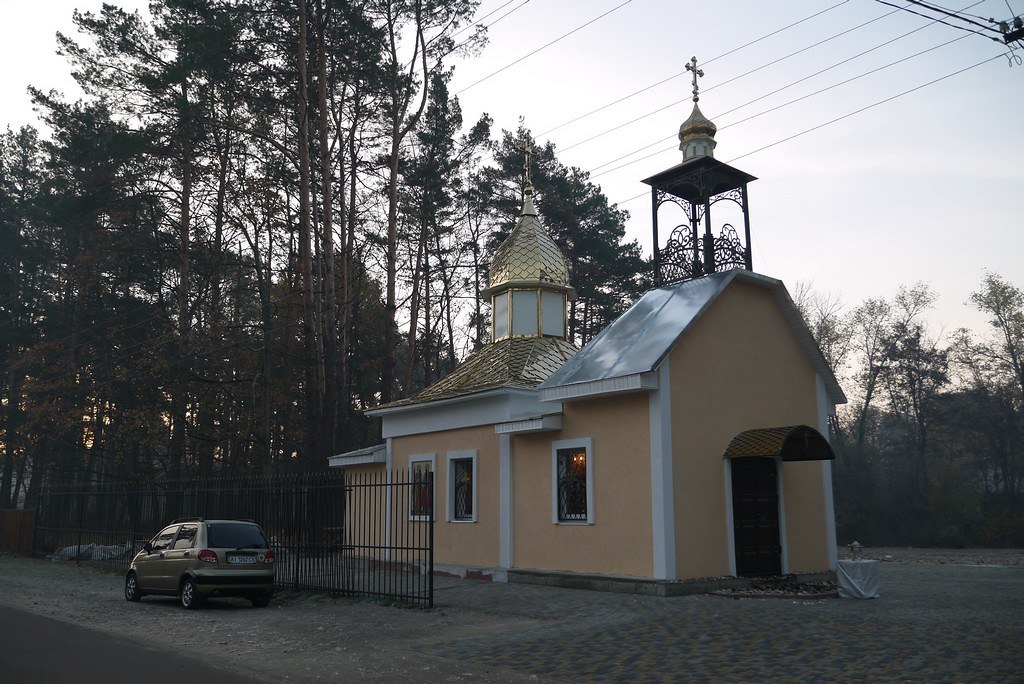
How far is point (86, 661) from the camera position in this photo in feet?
28.9

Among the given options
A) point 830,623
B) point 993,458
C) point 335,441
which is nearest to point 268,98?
point 335,441

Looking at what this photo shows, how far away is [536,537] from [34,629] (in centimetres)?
866

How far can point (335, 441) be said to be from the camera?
2645 cm

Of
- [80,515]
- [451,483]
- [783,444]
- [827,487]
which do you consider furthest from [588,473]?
[80,515]

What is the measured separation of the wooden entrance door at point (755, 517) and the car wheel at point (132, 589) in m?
10.8

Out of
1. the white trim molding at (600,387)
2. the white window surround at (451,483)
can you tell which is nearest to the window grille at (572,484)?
the white trim molding at (600,387)

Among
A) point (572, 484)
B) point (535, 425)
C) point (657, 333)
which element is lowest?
point (572, 484)

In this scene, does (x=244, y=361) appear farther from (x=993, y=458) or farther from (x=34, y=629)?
(x=993, y=458)

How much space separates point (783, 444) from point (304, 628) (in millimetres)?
8409

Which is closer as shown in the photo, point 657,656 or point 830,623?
point 657,656

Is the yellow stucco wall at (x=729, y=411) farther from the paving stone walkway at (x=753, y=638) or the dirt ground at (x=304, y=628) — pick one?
the dirt ground at (x=304, y=628)

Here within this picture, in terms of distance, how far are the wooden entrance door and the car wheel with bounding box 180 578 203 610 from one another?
928 centimetres

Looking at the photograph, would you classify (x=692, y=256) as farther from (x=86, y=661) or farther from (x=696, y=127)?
(x=86, y=661)

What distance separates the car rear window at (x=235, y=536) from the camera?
45.0ft
